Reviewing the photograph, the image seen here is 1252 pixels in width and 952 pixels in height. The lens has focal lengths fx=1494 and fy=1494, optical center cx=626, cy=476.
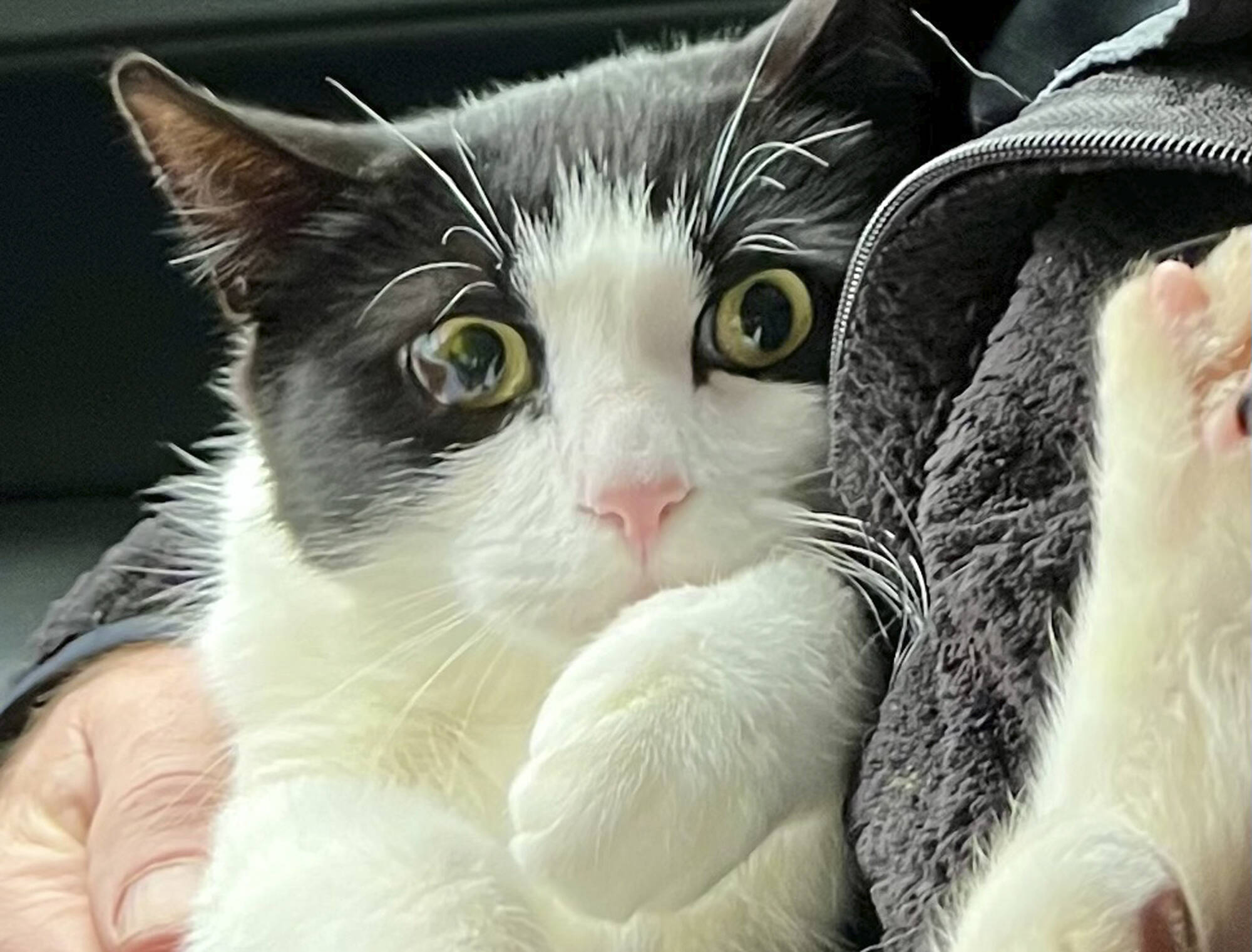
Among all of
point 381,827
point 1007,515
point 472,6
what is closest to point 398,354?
point 381,827

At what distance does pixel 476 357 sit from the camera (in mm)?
766

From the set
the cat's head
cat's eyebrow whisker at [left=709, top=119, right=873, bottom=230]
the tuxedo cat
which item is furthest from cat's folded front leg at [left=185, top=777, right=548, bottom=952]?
cat's eyebrow whisker at [left=709, top=119, right=873, bottom=230]

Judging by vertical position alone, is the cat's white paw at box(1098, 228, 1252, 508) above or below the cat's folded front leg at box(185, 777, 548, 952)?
above

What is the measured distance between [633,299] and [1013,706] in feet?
0.93

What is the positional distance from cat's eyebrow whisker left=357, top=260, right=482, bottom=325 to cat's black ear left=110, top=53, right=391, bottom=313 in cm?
7

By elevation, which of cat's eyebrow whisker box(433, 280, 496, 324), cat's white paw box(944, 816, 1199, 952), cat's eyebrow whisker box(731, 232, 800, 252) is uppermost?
cat's eyebrow whisker box(731, 232, 800, 252)

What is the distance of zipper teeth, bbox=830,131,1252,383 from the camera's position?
50cm

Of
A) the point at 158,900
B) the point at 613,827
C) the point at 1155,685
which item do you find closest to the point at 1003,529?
the point at 1155,685

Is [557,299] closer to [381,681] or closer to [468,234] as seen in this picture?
[468,234]

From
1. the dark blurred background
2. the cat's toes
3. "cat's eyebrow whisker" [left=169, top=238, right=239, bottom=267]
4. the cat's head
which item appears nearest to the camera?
the cat's toes

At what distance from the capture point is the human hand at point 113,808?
93cm

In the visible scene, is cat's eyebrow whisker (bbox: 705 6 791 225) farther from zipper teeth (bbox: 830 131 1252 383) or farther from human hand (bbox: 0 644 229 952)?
human hand (bbox: 0 644 229 952)

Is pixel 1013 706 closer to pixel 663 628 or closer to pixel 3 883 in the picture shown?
pixel 663 628

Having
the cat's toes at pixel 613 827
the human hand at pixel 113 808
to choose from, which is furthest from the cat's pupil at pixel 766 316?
the human hand at pixel 113 808
